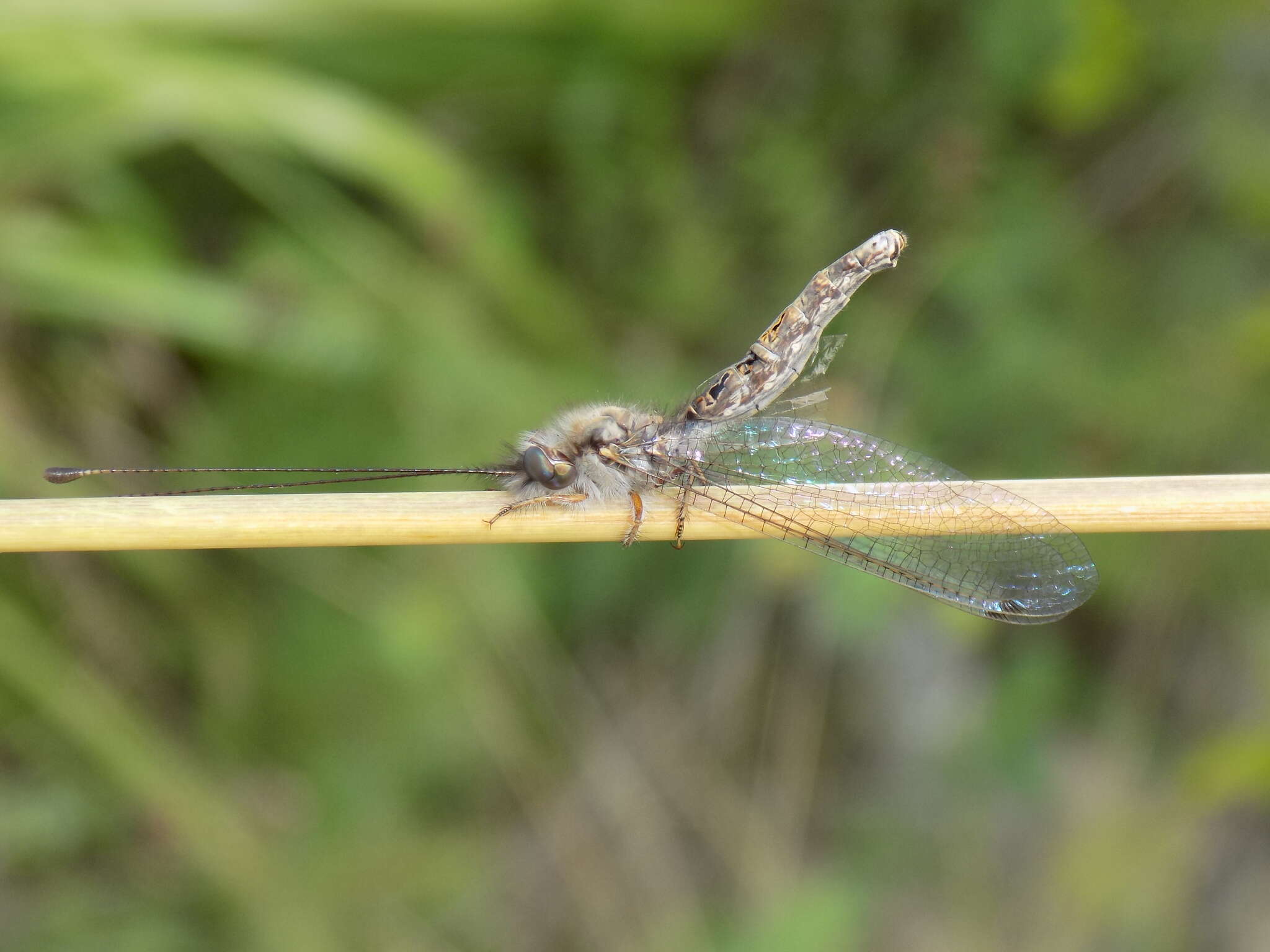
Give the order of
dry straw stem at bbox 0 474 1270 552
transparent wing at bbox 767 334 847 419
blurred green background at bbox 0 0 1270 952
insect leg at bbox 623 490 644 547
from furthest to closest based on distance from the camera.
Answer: blurred green background at bbox 0 0 1270 952, transparent wing at bbox 767 334 847 419, insect leg at bbox 623 490 644 547, dry straw stem at bbox 0 474 1270 552

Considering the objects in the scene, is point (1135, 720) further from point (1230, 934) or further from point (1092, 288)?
point (1092, 288)

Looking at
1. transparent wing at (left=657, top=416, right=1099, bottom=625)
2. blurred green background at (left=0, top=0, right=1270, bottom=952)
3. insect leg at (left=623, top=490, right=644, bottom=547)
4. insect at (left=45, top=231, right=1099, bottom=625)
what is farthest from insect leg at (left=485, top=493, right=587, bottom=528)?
blurred green background at (left=0, top=0, right=1270, bottom=952)

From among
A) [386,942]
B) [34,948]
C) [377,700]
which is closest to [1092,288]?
[377,700]

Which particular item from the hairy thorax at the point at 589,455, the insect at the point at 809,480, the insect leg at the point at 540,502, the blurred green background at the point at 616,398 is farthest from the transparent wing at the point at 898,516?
the blurred green background at the point at 616,398

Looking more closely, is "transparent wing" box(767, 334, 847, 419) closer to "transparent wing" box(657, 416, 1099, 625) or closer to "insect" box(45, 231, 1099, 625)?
"insect" box(45, 231, 1099, 625)

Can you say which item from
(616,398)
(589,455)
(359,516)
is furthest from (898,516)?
(616,398)

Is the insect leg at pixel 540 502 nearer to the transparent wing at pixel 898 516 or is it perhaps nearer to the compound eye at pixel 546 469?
the compound eye at pixel 546 469
